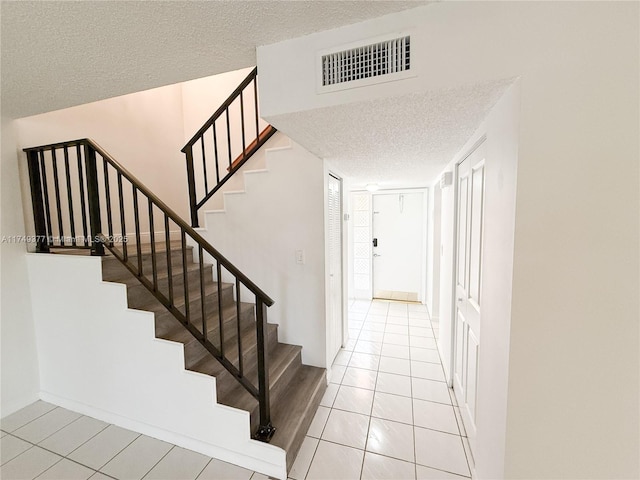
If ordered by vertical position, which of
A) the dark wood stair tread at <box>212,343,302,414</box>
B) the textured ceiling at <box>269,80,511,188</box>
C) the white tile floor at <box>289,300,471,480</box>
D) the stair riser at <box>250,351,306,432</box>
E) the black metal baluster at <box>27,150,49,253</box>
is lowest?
the white tile floor at <box>289,300,471,480</box>

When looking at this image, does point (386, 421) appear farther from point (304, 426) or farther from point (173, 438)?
point (173, 438)

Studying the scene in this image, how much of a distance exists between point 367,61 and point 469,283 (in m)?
1.64

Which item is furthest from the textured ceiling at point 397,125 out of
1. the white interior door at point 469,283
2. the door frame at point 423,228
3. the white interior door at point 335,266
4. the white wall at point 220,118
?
the door frame at point 423,228

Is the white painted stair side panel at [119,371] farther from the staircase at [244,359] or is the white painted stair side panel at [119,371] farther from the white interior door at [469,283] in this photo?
the white interior door at [469,283]

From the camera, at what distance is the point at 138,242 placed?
166 cm

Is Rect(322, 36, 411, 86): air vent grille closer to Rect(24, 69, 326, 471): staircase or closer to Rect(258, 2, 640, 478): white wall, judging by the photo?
Rect(258, 2, 640, 478): white wall

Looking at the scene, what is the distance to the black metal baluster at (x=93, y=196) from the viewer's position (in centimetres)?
186

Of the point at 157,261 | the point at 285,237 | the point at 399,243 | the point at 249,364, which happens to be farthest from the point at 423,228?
the point at 157,261

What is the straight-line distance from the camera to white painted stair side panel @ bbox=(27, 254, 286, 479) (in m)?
1.68

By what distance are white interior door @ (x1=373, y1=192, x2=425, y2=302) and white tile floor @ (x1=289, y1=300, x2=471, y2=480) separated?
1737 millimetres

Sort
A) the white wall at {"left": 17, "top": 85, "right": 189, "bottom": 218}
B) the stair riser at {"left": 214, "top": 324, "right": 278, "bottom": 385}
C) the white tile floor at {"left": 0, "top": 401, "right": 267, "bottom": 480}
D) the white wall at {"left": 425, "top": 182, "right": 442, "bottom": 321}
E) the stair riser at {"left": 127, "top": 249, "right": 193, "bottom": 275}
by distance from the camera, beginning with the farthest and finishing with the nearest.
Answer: the white wall at {"left": 425, "top": 182, "right": 442, "bottom": 321}, the white wall at {"left": 17, "top": 85, "right": 189, "bottom": 218}, the stair riser at {"left": 127, "top": 249, "right": 193, "bottom": 275}, the stair riser at {"left": 214, "top": 324, "right": 278, "bottom": 385}, the white tile floor at {"left": 0, "top": 401, "right": 267, "bottom": 480}

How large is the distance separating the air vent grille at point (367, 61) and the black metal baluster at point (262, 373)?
1288 millimetres

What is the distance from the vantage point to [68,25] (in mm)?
1100

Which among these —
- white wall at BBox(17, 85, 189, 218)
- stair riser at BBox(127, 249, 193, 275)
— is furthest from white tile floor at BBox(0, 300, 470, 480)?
white wall at BBox(17, 85, 189, 218)
